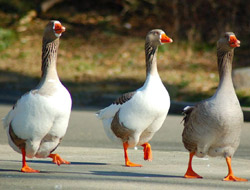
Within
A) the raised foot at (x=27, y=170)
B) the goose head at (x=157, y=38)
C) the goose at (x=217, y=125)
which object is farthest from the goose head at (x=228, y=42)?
the raised foot at (x=27, y=170)

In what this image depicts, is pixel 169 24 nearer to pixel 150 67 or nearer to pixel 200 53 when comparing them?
pixel 200 53

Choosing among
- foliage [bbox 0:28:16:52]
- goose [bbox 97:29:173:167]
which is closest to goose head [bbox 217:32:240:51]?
goose [bbox 97:29:173:167]

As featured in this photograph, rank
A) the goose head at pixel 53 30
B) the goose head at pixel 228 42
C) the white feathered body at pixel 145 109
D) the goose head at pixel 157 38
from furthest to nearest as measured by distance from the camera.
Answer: the goose head at pixel 157 38 → the white feathered body at pixel 145 109 → the goose head at pixel 53 30 → the goose head at pixel 228 42

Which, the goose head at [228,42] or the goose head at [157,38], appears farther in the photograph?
the goose head at [157,38]

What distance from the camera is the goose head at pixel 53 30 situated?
6.82 meters

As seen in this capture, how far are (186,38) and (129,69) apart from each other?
2.93 m

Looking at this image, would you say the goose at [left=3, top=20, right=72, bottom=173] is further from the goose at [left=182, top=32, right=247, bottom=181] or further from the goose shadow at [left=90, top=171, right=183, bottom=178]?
the goose at [left=182, top=32, right=247, bottom=181]

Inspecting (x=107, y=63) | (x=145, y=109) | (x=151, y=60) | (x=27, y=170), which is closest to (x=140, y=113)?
(x=145, y=109)

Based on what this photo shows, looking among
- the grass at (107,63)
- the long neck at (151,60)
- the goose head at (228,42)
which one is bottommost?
the grass at (107,63)

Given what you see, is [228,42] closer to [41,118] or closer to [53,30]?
[53,30]

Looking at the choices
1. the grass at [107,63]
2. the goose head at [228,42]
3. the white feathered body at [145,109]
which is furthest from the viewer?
the grass at [107,63]

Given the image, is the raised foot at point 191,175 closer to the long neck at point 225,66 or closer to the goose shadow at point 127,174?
the goose shadow at point 127,174

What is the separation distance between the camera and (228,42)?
652 cm

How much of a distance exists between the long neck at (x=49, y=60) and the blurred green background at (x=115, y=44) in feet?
25.5
